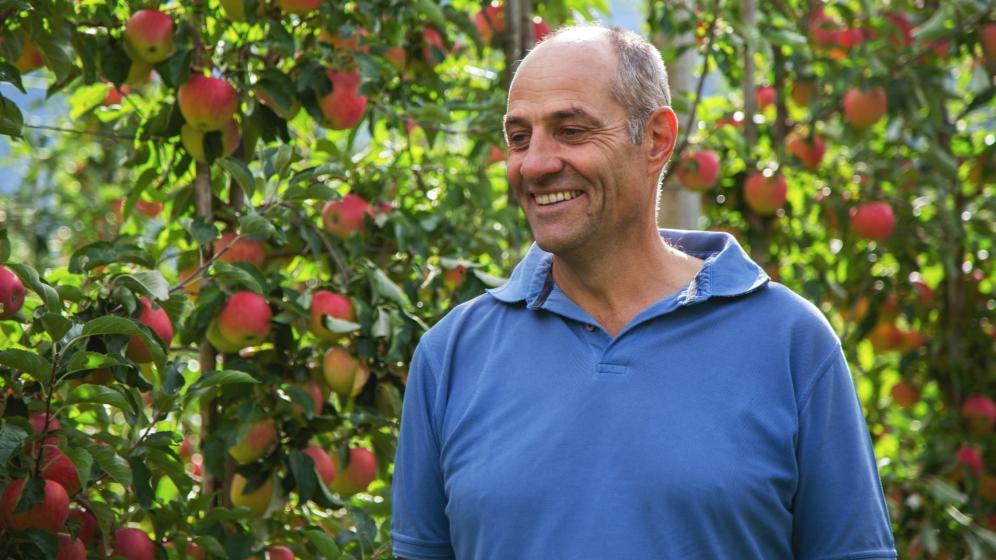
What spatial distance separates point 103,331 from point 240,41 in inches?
35.6

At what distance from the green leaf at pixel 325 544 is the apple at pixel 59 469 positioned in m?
0.38

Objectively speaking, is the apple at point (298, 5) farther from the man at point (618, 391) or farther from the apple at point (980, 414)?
the apple at point (980, 414)

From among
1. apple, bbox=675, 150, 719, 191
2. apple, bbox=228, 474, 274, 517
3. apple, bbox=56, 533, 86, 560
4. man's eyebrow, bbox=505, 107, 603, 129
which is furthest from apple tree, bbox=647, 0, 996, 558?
apple, bbox=56, 533, 86, 560

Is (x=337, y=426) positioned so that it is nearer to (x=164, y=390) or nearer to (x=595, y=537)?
(x=164, y=390)

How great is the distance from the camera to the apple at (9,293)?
5.87 ft

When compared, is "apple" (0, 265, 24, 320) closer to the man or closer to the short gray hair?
the man

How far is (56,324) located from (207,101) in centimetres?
72

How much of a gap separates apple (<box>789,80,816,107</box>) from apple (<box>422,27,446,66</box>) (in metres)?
1.32

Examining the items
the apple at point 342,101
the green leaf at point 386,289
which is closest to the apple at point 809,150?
the apple at point 342,101

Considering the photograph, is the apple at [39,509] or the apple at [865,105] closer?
the apple at [39,509]

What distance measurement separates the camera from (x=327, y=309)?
2.22 m

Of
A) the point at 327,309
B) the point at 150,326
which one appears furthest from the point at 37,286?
the point at 327,309

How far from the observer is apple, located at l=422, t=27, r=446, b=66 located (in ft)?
9.18

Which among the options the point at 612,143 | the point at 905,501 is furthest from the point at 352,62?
the point at 905,501
